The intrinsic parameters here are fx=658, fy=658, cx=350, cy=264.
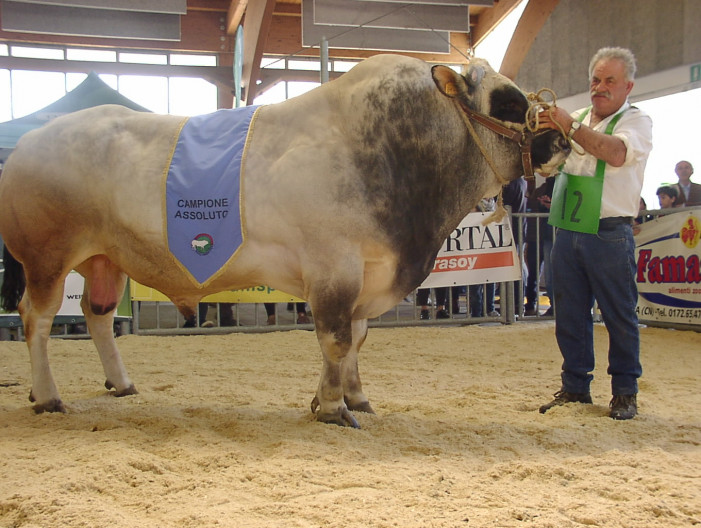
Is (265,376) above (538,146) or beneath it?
beneath

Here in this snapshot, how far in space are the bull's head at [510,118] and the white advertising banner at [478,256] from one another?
15.2ft

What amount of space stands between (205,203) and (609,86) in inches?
91.4

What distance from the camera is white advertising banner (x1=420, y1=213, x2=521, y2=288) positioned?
26.6 feet

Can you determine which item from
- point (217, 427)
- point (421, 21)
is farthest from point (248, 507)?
point (421, 21)

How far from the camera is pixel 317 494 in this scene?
2.36 m

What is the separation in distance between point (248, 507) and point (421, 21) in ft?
35.3

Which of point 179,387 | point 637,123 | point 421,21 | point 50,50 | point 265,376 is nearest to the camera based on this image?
point 637,123

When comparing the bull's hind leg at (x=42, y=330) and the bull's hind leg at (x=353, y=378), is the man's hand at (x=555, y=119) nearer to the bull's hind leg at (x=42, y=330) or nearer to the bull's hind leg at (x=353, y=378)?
the bull's hind leg at (x=353, y=378)

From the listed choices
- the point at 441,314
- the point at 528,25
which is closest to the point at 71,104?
the point at 441,314

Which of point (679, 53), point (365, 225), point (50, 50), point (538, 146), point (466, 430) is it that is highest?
point (50, 50)

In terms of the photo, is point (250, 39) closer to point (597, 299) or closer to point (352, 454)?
point (597, 299)

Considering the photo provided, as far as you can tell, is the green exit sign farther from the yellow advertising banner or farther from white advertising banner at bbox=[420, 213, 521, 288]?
the yellow advertising banner

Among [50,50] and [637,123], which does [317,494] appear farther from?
[50,50]

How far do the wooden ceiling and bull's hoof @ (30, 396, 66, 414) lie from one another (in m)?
8.97
